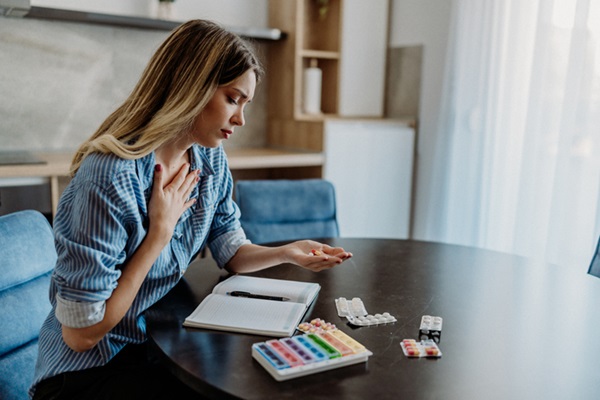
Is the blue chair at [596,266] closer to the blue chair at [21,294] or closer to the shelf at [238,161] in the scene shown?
the shelf at [238,161]

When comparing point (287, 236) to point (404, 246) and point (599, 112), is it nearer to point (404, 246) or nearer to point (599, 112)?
point (404, 246)

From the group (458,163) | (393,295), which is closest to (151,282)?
(393,295)

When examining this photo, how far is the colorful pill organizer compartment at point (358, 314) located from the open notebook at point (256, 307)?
79 mm

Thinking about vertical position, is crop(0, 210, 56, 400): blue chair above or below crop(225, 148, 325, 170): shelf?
below

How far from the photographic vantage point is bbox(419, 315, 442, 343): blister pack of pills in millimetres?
1149

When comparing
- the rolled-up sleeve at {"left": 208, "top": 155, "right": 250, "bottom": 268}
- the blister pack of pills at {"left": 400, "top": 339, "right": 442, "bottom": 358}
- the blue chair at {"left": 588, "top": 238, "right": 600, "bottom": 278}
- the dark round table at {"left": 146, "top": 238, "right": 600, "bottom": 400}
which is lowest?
the blue chair at {"left": 588, "top": 238, "right": 600, "bottom": 278}

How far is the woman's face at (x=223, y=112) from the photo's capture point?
4.24 feet

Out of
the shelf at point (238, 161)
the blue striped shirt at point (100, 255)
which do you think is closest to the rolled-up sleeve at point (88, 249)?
the blue striped shirt at point (100, 255)

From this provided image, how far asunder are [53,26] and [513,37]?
2148 millimetres

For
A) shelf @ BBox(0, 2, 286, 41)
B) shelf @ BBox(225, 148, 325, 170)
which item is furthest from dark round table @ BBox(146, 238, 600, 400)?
shelf @ BBox(0, 2, 286, 41)

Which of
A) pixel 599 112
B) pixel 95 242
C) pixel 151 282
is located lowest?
pixel 151 282

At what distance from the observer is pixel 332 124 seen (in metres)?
2.95

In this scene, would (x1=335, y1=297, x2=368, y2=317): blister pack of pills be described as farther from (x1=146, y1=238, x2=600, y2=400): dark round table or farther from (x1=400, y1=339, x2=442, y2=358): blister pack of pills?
(x1=400, y1=339, x2=442, y2=358): blister pack of pills

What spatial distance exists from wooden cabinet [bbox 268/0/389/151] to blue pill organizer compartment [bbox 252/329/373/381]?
2042 millimetres
